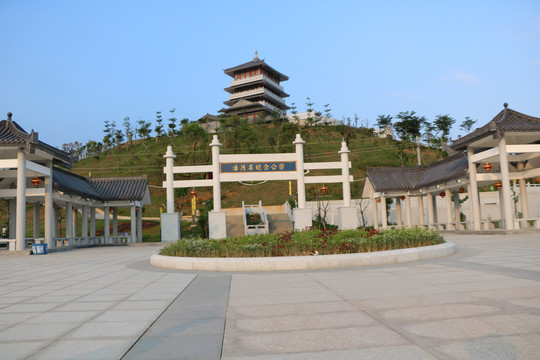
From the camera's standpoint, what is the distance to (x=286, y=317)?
13.9 feet

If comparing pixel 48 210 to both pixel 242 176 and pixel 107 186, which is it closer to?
pixel 107 186

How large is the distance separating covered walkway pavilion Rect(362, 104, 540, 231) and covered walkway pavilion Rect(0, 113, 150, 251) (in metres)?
16.0

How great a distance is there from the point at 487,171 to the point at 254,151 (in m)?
31.6

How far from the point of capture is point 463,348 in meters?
3.06

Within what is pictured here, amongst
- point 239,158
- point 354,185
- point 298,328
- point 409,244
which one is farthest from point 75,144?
point 298,328

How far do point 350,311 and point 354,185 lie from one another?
132ft

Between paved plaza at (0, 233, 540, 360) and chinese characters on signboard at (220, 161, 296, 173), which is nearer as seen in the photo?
paved plaza at (0, 233, 540, 360)

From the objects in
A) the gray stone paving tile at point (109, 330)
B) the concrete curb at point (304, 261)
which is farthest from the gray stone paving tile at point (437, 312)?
the concrete curb at point (304, 261)

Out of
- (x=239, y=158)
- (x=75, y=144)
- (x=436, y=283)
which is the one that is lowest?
(x=436, y=283)

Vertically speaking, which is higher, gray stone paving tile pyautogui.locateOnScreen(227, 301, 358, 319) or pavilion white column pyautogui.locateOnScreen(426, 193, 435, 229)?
pavilion white column pyautogui.locateOnScreen(426, 193, 435, 229)

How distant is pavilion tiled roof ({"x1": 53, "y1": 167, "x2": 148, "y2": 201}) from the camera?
21.8 m

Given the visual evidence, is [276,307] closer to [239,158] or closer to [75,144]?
[239,158]

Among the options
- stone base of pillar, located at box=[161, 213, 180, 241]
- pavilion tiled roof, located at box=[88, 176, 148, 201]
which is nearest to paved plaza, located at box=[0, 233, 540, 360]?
stone base of pillar, located at box=[161, 213, 180, 241]

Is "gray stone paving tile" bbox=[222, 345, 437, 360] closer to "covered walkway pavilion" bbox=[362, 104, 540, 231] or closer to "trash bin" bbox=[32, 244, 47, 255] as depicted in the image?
"trash bin" bbox=[32, 244, 47, 255]
